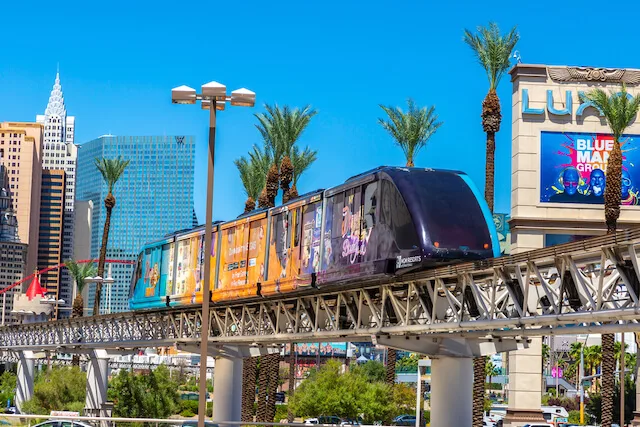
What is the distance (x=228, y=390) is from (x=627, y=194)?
75.8 feet

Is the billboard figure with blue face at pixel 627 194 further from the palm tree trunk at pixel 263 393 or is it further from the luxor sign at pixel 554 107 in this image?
the palm tree trunk at pixel 263 393

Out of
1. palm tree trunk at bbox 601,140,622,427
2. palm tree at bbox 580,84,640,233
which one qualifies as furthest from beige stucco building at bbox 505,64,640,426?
palm tree trunk at bbox 601,140,622,427

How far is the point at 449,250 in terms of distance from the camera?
26406 mm

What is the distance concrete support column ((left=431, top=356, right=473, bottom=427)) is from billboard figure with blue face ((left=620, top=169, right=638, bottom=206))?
93.2ft

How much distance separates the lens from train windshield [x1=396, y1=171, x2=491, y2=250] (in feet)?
87.8

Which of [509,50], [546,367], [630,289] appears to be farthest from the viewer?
[546,367]

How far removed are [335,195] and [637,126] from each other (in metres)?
28.9

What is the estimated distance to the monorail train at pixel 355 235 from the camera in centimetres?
2683

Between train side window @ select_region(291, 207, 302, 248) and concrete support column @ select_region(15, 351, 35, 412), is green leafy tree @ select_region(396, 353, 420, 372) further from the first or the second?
train side window @ select_region(291, 207, 302, 248)

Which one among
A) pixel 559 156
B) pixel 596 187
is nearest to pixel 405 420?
pixel 596 187

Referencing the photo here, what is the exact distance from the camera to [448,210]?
2731 cm

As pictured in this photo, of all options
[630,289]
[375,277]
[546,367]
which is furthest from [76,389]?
[546,367]

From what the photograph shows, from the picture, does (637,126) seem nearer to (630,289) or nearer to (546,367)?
(630,289)

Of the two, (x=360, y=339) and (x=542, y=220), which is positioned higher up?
(x=542, y=220)
